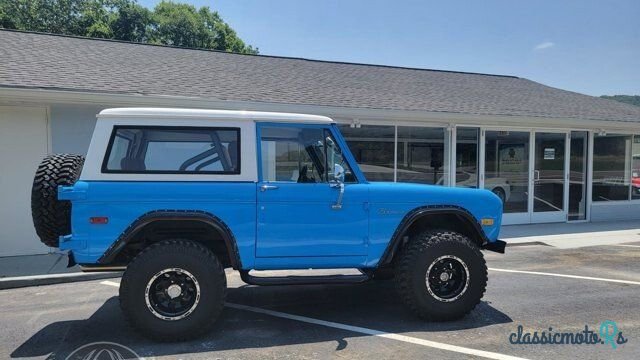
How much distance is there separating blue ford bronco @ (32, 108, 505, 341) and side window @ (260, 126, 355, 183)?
0.04 feet

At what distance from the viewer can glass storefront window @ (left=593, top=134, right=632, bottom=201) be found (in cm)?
1314

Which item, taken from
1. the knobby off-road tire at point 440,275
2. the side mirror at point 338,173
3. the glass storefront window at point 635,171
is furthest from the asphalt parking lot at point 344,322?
the glass storefront window at point 635,171

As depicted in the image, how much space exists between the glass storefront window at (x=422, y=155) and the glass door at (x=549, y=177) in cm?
268

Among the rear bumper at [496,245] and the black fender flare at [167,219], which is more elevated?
the black fender flare at [167,219]

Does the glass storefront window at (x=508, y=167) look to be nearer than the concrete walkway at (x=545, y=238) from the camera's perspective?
No

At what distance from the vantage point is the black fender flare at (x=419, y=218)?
4.87m

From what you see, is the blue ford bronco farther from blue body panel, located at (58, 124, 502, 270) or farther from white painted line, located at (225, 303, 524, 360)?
white painted line, located at (225, 303, 524, 360)

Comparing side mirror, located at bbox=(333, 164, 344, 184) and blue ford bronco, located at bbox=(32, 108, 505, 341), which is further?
side mirror, located at bbox=(333, 164, 344, 184)

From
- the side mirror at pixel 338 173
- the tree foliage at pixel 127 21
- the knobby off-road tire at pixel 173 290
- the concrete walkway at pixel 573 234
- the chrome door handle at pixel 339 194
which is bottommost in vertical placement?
the concrete walkway at pixel 573 234

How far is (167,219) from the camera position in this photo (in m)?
4.36

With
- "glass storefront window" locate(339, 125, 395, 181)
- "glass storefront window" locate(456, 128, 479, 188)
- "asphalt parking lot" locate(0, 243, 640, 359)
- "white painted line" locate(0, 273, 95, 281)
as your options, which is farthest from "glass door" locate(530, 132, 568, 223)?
"white painted line" locate(0, 273, 95, 281)

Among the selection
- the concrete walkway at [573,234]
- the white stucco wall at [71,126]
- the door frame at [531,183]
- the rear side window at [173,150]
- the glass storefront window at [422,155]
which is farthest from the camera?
the door frame at [531,183]

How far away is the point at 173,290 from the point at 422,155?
819 cm

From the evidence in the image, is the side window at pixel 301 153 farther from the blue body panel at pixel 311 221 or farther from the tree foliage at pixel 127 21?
the tree foliage at pixel 127 21
